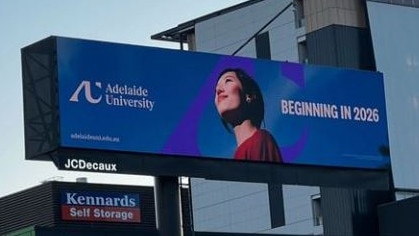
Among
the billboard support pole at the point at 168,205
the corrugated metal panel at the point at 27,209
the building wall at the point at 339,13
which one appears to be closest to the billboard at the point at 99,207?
the corrugated metal panel at the point at 27,209

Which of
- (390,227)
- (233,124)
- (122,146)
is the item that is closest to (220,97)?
(233,124)

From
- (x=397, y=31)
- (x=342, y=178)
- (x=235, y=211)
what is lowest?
(x=342, y=178)

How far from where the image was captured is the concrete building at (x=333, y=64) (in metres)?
78.9

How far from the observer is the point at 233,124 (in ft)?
151

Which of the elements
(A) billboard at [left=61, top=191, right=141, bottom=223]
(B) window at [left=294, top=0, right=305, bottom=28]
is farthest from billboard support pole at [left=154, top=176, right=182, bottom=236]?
(A) billboard at [left=61, top=191, right=141, bottom=223]

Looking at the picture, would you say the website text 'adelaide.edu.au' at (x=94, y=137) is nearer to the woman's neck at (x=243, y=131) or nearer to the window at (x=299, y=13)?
the woman's neck at (x=243, y=131)

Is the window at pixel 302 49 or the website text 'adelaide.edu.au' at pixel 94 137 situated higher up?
the window at pixel 302 49

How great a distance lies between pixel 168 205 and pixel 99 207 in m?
51.5

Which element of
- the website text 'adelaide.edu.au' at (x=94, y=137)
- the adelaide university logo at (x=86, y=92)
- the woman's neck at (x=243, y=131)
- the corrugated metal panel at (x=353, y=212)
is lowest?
the website text 'adelaide.edu.au' at (x=94, y=137)

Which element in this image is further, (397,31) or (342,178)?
(397,31)

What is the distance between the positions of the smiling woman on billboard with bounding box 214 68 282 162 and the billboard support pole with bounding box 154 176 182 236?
243cm

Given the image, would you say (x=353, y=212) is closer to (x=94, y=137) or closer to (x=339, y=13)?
(x=339, y=13)

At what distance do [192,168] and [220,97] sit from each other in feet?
7.98

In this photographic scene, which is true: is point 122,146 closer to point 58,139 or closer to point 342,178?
point 58,139
